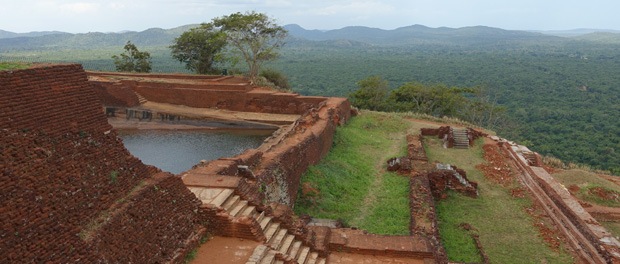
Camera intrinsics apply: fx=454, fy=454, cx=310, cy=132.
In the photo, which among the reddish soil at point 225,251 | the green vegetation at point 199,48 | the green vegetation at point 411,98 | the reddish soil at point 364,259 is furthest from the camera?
the green vegetation at point 411,98

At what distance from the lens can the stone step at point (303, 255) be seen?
8033 millimetres

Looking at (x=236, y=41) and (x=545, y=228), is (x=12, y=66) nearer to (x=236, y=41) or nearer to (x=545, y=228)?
(x=545, y=228)

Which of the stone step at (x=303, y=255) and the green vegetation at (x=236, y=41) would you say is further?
the green vegetation at (x=236, y=41)

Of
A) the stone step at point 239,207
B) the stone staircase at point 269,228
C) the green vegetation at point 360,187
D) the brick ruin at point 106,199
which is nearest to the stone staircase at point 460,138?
the green vegetation at point 360,187

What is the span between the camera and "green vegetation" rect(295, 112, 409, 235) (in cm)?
1119

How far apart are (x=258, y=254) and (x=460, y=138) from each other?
14.6m

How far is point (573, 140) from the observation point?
35.1 meters

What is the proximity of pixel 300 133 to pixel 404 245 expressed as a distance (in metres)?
7.53

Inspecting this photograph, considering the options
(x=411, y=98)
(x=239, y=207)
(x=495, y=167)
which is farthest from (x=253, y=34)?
(x=239, y=207)

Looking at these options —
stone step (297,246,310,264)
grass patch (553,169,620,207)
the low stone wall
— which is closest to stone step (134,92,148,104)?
the low stone wall

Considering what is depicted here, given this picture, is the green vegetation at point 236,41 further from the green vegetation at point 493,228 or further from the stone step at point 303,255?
the stone step at point 303,255

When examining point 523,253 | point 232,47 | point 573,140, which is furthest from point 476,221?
point 573,140

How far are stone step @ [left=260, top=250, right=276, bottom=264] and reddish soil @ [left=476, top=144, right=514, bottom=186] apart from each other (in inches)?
410

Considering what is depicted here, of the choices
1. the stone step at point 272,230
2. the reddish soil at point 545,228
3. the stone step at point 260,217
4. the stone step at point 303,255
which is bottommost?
the reddish soil at point 545,228
